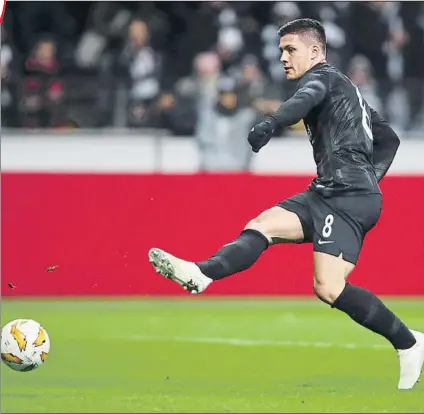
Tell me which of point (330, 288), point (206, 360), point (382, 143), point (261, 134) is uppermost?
point (261, 134)

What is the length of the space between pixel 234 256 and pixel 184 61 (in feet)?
31.8

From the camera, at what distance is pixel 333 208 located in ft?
25.1

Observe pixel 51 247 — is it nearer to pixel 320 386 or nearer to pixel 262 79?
pixel 262 79

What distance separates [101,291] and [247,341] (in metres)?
4.05

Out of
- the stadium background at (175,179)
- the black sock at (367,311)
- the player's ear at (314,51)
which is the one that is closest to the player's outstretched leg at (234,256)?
the black sock at (367,311)

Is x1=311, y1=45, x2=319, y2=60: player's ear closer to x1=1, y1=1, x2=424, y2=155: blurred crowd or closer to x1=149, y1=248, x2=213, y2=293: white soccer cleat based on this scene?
x1=149, y1=248, x2=213, y2=293: white soccer cleat

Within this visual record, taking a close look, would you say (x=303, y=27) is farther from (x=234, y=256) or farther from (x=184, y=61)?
(x=184, y=61)

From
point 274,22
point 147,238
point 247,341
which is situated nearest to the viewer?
point 247,341

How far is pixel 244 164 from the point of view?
15.6 meters

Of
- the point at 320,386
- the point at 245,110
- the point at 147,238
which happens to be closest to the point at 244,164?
the point at 245,110

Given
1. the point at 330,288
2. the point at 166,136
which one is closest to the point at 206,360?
the point at 330,288

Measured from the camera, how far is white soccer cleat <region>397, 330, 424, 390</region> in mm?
7707

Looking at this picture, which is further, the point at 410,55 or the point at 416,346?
the point at 410,55

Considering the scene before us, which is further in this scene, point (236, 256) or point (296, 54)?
point (296, 54)
